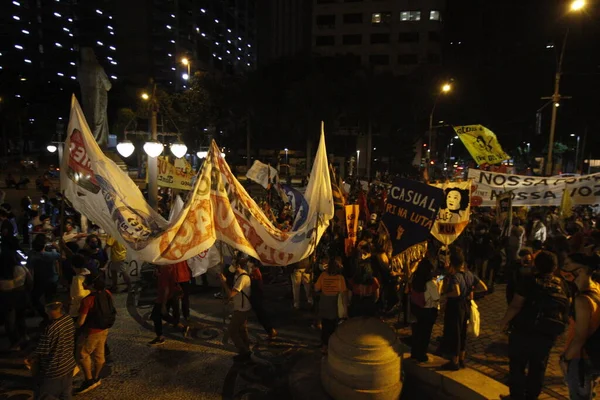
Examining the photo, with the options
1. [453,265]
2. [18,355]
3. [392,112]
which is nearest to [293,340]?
[453,265]

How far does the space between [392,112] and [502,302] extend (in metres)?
37.2

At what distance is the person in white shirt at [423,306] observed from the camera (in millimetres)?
6078

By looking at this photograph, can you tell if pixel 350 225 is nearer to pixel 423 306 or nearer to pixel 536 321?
pixel 423 306

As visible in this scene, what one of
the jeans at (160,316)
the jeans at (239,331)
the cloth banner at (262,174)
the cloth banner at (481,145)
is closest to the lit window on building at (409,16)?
the cloth banner at (481,145)

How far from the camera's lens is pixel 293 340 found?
288 inches

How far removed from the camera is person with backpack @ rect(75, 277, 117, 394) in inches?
211

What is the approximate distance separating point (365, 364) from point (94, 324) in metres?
3.58

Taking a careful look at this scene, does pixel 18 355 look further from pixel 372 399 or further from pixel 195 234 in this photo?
pixel 372 399

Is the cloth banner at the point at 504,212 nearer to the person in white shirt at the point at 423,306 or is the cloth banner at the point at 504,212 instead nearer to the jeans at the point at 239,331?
the person in white shirt at the point at 423,306

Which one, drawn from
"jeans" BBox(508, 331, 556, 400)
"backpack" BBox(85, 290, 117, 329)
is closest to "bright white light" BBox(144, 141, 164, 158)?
"backpack" BBox(85, 290, 117, 329)

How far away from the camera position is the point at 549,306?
4.63 metres

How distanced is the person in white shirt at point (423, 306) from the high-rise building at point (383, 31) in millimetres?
57361

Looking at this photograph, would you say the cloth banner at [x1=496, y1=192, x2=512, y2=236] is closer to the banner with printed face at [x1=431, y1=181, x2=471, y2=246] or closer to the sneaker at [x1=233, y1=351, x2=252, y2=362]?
the banner with printed face at [x1=431, y1=181, x2=471, y2=246]

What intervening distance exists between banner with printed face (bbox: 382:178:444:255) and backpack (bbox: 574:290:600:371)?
2.41 metres
